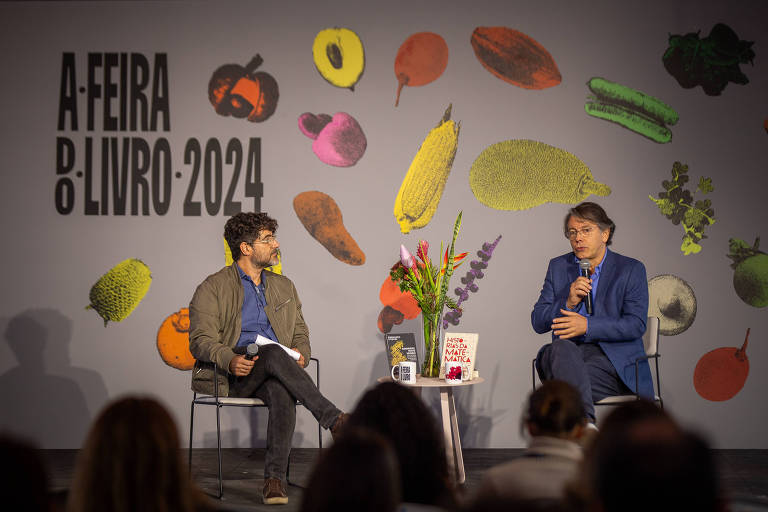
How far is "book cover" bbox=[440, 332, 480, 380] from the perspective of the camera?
382cm

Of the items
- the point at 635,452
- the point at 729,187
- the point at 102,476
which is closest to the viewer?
the point at 635,452

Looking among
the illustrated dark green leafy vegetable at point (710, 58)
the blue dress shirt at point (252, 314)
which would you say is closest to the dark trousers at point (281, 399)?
the blue dress shirt at point (252, 314)

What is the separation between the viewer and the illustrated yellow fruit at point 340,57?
479 centimetres

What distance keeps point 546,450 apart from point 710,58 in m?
3.84

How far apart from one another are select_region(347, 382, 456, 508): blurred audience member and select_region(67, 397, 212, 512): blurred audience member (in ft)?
1.75

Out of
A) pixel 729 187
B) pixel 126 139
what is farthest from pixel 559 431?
pixel 126 139

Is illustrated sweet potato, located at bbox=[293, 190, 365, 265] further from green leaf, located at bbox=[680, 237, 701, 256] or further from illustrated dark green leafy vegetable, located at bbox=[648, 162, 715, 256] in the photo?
green leaf, located at bbox=[680, 237, 701, 256]

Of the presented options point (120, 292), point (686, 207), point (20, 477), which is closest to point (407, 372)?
point (120, 292)

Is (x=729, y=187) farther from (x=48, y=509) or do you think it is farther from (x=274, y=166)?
(x=48, y=509)

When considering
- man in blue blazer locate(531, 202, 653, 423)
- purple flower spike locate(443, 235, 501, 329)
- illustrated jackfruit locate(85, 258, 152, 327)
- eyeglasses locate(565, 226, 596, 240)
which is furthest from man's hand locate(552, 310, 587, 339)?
illustrated jackfruit locate(85, 258, 152, 327)

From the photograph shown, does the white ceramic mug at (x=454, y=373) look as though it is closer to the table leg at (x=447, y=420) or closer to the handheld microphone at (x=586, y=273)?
the table leg at (x=447, y=420)

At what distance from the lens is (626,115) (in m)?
4.71

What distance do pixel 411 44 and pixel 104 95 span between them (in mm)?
2080

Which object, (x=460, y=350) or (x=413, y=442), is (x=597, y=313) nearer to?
(x=460, y=350)
